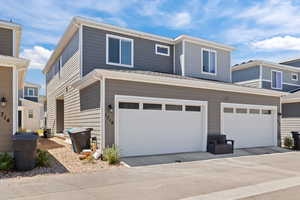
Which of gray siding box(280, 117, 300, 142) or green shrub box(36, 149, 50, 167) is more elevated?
gray siding box(280, 117, 300, 142)

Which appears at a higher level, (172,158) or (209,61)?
(209,61)

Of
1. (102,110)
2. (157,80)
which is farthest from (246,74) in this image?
(102,110)

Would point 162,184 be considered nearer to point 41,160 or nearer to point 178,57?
point 41,160

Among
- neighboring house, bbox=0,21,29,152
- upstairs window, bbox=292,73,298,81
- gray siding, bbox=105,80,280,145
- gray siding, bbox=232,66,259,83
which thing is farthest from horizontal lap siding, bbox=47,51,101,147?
upstairs window, bbox=292,73,298,81

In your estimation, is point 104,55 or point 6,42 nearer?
point 6,42

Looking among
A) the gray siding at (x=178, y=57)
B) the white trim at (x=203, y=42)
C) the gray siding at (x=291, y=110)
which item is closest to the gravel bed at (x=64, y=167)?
the gray siding at (x=178, y=57)

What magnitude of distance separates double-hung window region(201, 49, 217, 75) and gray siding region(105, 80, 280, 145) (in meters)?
3.38

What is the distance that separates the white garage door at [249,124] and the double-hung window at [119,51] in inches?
222

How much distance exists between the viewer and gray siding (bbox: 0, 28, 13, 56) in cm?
995

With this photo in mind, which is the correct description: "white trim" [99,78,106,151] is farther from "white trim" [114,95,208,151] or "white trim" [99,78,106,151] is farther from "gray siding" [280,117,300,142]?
"gray siding" [280,117,300,142]

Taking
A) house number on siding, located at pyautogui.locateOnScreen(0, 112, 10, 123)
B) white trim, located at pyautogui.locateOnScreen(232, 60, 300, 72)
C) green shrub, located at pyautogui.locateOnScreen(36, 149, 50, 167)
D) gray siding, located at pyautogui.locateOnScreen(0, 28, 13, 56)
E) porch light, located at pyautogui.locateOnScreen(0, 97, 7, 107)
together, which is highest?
white trim, located at pyautogui.locateOnScreen(232, 60, 300, 72)

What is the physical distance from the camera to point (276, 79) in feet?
67.4

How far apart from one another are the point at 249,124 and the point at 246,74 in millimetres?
8486

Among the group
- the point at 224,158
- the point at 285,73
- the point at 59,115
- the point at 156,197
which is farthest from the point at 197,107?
the point at 285,73
